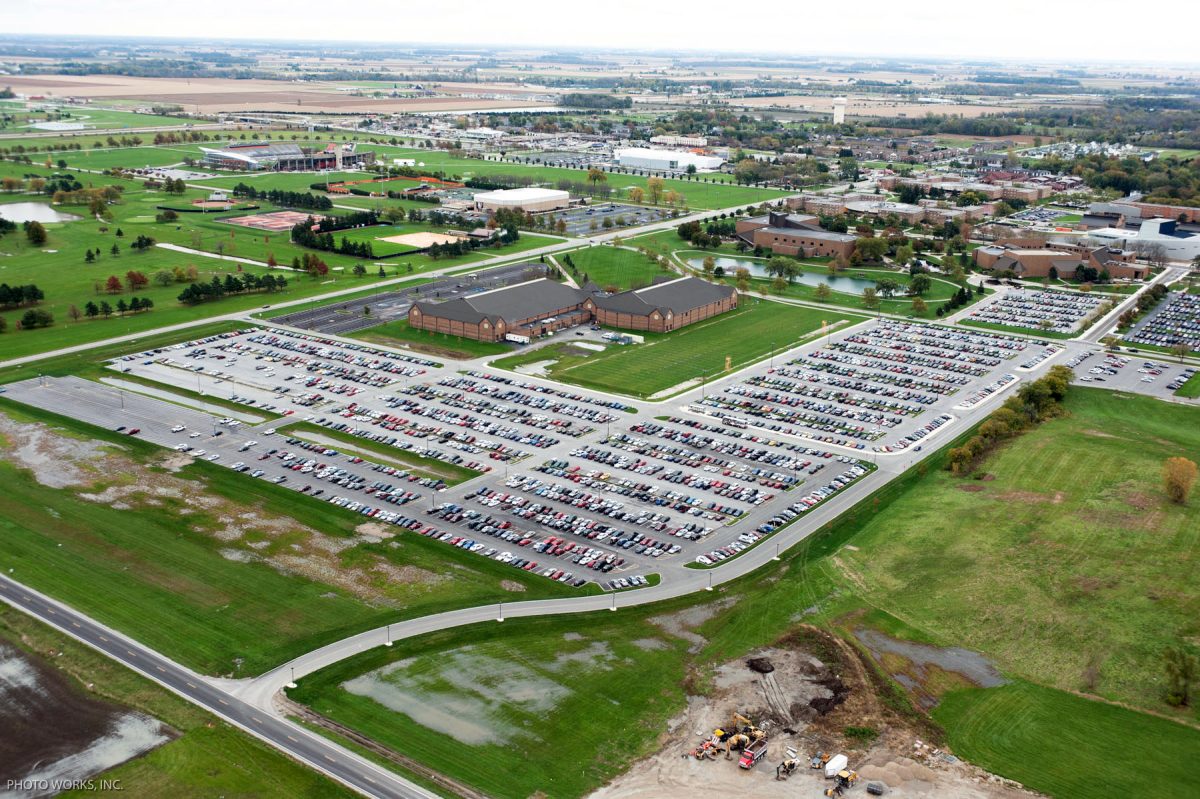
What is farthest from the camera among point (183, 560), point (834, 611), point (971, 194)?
point (971, 194)

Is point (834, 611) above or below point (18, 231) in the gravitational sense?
below

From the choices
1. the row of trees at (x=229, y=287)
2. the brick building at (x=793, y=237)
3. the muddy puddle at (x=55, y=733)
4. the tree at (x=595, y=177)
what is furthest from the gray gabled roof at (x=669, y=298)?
the tree at (x=595, y=177)

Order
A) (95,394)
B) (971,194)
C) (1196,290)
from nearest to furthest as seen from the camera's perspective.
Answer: (95,394)
(1196,290)
(971,194)

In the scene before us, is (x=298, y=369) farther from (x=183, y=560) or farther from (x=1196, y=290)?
(x=1196, y=290)

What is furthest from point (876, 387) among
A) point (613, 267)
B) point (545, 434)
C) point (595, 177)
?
point (595, 177)

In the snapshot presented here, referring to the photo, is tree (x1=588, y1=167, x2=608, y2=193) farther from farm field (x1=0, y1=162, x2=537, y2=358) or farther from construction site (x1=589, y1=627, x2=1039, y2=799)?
construction site (x1=589, y1=627, x2=1039, y2=799)

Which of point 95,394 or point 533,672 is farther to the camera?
point 95,394

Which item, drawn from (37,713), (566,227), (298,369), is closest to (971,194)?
(566,227)
